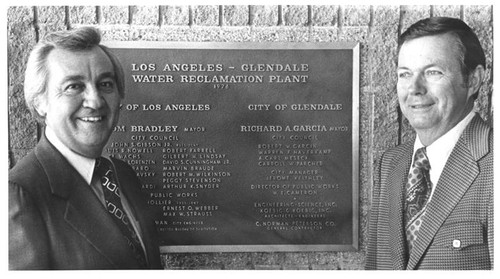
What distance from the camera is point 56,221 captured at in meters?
3.93

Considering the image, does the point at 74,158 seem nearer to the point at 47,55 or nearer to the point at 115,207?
the point at 115,207

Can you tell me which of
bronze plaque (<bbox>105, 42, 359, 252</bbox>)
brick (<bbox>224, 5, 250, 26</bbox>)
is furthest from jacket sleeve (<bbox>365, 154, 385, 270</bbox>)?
brick (<bbox>224, 5, 250, 26</bbox>)

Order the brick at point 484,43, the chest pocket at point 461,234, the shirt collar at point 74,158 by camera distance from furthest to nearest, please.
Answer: the brick at point 484,43
the shirt collar at point 74,158
the chest pocket at point 461,234

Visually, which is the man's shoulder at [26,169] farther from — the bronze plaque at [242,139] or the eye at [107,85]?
the eye at [107,85]

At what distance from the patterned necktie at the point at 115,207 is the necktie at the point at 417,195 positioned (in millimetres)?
1699

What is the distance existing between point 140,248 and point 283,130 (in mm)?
1183

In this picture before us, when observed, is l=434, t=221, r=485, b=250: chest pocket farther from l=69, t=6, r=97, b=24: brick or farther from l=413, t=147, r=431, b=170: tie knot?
l=69, t=6, r=97, b=24: brick

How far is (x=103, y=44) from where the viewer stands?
160 inches

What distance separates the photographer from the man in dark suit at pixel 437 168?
392 cm

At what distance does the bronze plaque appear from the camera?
13.5ft

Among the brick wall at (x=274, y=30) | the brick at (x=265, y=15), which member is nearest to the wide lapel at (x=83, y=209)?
the brick wall at (x=274, y=30)

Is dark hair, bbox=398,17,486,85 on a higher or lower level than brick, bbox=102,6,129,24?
lower

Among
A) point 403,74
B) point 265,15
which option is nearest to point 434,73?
point 403,74

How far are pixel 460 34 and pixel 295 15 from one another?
1.04 meters
